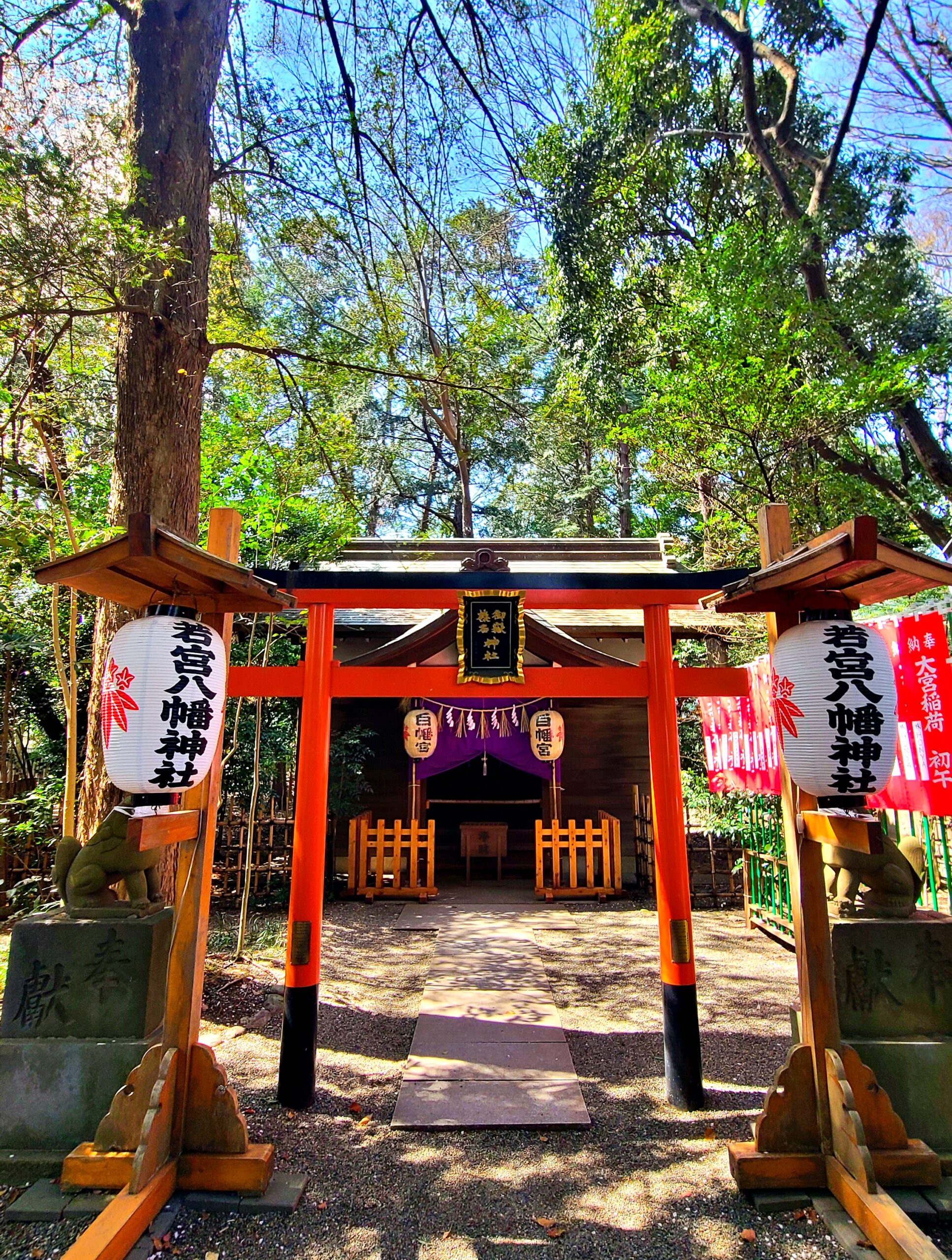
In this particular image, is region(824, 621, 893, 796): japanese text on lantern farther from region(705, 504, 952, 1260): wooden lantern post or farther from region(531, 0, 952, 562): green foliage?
region(531, 0, 952, 562): green foliage

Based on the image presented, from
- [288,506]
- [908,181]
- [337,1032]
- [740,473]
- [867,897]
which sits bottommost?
[337,1032]

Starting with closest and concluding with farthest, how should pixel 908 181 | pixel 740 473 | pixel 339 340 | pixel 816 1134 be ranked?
1. pixel 816 1134
2. pixel 339 340
3. pixel 740 473
4. pixel 908 181

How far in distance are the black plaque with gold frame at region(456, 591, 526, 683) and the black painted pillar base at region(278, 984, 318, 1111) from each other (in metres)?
2.42

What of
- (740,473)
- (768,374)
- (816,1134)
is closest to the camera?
(816,1134)

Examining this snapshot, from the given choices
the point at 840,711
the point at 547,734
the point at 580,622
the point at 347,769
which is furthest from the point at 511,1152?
the point at 580,622

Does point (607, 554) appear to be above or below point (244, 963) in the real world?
above

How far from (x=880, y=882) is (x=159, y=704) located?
165 inches

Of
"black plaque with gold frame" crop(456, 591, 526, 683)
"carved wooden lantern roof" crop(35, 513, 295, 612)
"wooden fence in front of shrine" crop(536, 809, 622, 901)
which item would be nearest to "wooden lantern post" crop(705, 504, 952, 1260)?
"black plaque with gold frame" crop(456, 591, 526, 683)

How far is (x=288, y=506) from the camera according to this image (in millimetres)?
8797

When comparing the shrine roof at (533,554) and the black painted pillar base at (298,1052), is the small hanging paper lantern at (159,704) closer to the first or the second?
the black painted pillar base at (298,1052)

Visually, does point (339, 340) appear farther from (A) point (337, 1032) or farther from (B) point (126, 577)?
(A) point (337, 1032)

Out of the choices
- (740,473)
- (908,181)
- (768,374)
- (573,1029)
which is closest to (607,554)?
(740,473)

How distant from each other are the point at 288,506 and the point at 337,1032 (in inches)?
242

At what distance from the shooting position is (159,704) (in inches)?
130
